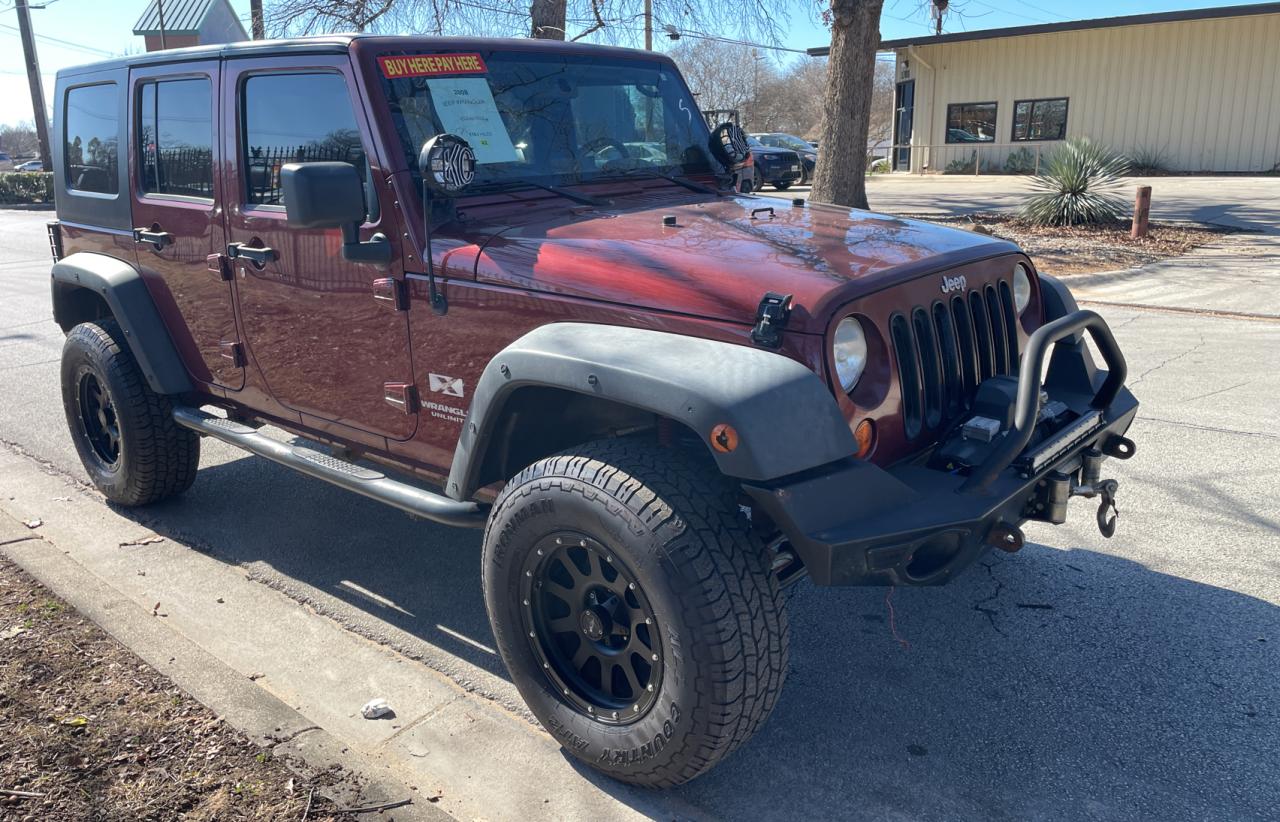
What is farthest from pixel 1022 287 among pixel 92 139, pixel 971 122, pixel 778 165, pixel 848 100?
pixel 971 122

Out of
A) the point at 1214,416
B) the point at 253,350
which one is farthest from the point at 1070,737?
the point at 1214,416

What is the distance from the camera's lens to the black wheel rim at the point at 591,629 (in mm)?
2596

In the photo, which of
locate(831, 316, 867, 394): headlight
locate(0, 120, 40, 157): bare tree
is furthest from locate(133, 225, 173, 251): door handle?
locate(0, 120, 40, 157): bare tree

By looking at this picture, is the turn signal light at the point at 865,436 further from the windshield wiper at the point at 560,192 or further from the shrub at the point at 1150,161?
the shrub at the point at 1150,161

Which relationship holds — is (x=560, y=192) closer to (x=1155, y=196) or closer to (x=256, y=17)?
(x=256, y=17)

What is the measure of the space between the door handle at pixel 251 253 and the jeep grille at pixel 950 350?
2238 millimetres

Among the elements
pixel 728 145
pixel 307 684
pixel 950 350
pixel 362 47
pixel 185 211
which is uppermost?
pixel 362 47

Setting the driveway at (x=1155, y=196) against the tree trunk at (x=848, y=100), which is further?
the driveway at (x=1155, y=196)

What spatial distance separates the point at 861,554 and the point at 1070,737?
3.45ft

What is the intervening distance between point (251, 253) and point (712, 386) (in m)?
2.16

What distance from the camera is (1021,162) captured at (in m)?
29.4

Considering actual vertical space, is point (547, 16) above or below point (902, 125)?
above

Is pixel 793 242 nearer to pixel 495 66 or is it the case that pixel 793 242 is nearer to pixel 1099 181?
pixel 495 66

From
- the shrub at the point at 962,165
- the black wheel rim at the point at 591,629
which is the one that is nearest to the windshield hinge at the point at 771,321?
the black wheel rim at the point at 591,629
